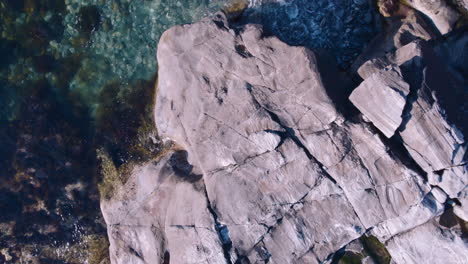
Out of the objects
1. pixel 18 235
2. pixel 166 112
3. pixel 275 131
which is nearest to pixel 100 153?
pixel 166 112

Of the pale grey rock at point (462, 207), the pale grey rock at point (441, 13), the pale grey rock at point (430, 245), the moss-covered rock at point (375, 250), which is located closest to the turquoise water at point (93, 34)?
the pale grey rock at point (441, 13)

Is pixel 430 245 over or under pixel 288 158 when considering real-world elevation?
under

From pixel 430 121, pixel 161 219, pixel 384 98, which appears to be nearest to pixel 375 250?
pixel 430 121

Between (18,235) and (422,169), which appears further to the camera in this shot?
(18,235)

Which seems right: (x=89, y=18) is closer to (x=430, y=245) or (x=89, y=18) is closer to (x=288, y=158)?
(x=288, y=158)

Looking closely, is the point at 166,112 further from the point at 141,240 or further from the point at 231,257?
the point at 231,257

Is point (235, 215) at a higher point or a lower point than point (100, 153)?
higher

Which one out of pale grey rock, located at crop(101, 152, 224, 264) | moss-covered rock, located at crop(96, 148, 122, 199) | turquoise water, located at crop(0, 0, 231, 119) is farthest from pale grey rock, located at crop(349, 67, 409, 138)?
moss-covered rock, located at crop(96, 148, 122, 199)

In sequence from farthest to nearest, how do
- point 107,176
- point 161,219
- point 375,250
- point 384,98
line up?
point 107,176, point 161,219, point 375,250, point 384,98
